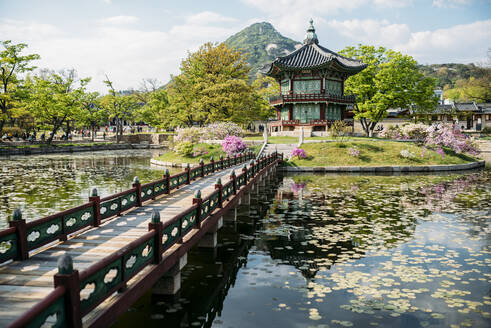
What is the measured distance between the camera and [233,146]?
40188mm

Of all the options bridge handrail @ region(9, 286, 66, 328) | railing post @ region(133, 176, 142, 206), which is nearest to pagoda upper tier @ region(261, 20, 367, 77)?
railing post @ region(133, 176, 142, 206)

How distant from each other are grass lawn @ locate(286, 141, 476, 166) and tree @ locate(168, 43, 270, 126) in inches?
631

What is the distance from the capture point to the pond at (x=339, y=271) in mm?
8008

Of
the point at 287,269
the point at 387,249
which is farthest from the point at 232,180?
the point at 387,249

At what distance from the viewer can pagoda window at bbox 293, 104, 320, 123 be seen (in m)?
51.6

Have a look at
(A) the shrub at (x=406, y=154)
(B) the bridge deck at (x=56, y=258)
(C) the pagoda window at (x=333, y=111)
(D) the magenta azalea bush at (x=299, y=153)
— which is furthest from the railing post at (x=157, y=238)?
(C) the pagoda window at (x=333, y=111)

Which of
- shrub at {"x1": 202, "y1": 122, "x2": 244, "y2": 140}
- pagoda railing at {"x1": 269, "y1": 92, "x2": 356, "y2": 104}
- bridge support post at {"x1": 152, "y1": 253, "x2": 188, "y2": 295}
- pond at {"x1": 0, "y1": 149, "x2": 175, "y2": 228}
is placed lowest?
bridge support post at {"x1": 152, "y1": 253, "x2": 188, "y2": 295}

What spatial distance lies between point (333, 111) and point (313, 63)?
309 inches

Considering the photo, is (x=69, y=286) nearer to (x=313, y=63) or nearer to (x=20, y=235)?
(x=20, y=235)

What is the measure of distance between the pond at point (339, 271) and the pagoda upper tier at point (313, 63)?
110ft

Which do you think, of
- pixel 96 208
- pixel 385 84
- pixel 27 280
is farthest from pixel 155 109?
pixel 27 280

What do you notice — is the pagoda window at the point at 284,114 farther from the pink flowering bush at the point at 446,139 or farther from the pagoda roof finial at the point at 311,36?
the pink flowering bush at the point at 446,139

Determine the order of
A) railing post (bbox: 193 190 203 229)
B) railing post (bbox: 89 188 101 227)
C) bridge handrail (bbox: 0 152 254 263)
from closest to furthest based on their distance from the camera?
bridge handrail (bbox: 0 152 254 263) → railing post (bbox: 89 188 101 227) → railing post (bbox: 193 190 203 229)

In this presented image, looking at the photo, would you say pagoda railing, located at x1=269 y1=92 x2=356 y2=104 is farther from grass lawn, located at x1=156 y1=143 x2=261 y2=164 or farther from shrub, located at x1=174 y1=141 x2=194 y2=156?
shrub, located at x1=174 y1=141 x2=194 y2=156
